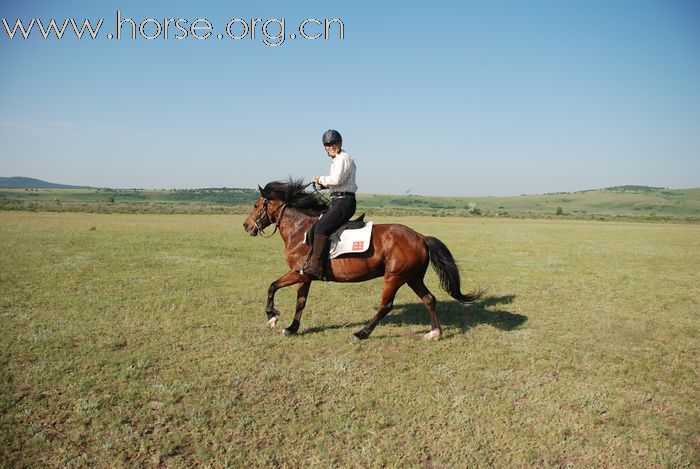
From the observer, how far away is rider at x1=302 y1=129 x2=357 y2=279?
723cm

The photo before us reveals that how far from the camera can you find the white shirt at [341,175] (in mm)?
7117

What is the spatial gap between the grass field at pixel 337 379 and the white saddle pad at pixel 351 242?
1.67 metres

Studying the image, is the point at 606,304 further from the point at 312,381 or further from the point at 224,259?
the point at 224,259

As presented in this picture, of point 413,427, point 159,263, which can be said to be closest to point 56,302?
point 159,263

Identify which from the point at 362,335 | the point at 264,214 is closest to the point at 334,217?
the point at 264,214

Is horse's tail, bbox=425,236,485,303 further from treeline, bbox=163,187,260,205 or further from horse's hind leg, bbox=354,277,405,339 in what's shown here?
treeline, bbox=163,187,260,205

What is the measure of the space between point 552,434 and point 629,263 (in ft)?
57.3

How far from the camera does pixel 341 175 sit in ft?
23.4

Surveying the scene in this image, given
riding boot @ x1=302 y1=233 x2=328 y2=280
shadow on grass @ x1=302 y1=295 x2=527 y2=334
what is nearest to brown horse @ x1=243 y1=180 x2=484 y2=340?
riding boot @ x1=302 y1=233 x2=328 y2=280

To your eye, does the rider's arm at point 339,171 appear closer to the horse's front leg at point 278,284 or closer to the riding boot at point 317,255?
the riding boot at point 317,255

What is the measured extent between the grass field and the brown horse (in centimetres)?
67

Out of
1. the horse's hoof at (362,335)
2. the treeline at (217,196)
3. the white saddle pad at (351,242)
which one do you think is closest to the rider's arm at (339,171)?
the white saddle pad at (351,242)

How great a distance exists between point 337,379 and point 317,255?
7.52ft

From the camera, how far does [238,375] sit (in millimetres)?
5918
